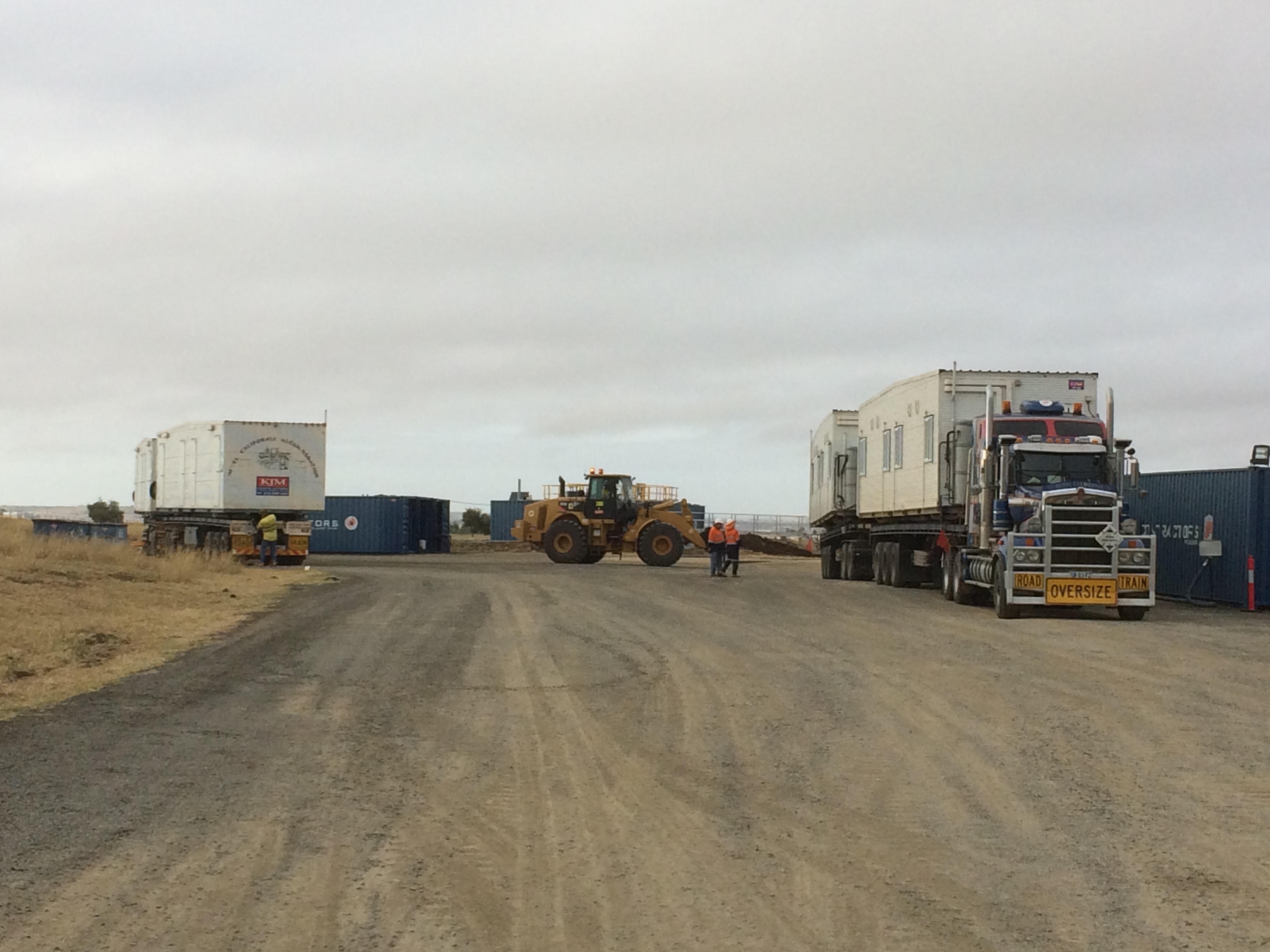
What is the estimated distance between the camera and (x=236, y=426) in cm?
3625

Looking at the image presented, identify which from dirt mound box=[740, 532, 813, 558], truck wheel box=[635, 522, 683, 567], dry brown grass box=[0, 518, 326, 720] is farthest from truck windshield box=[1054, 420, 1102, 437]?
dirt mound box=[740, 532, 813, 558]

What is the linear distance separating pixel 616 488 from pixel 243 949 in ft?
118

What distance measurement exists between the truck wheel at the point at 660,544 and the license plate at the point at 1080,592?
67.7 ft

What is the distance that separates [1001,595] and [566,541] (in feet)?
72.6

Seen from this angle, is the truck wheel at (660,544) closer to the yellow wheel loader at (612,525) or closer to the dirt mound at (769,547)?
the yellow wheel loader at (612,525)

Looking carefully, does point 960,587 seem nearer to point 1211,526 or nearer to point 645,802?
point 1211,526

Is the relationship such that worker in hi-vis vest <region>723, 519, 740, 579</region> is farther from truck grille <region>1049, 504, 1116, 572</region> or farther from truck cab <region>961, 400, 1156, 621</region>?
A: truck grille <region>1049, 504, 1116, 572</region>

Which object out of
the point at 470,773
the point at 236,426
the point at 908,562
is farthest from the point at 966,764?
→ the point at 236,426

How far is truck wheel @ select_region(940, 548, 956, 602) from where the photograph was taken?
24094mm

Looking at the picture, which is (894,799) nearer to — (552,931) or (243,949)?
(552,931)

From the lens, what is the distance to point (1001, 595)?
801 inches

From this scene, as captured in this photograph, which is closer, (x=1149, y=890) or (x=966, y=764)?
→ (x=1149, y=890)

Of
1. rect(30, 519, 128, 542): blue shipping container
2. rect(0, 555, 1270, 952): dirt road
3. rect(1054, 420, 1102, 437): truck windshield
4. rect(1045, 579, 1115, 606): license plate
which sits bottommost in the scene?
rect(0, 555, 1270, 952): dirt road

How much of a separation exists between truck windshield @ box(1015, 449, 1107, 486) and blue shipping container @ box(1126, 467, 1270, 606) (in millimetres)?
847
